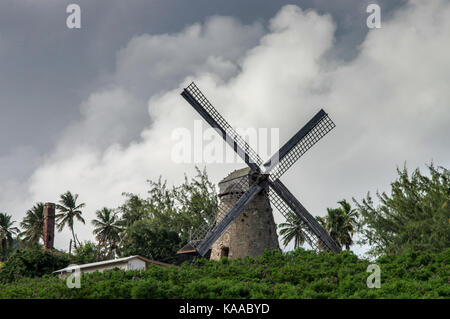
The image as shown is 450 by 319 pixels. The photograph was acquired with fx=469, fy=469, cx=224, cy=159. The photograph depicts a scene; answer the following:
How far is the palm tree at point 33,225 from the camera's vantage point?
56.4 meters

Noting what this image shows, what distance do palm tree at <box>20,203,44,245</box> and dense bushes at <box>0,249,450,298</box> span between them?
41.6 metres

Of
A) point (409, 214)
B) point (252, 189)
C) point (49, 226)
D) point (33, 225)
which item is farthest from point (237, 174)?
point (33, 225)

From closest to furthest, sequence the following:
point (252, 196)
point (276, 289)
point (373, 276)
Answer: point (276, 289) < point (373, 276) < point (252, 196)

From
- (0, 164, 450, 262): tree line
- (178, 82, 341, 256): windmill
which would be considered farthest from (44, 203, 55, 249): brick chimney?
(178, 82, 341, 256): windmill

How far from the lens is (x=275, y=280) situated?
16766mm

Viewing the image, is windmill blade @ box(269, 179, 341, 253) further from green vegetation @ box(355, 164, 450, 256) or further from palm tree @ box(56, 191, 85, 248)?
palm tree @ box(56, 191, 85, 248)

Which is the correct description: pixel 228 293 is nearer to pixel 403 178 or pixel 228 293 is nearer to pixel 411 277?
pixel 411 277

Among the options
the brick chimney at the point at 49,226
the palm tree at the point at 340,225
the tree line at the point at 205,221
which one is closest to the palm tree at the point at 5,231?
the tree line at the point at 205,221

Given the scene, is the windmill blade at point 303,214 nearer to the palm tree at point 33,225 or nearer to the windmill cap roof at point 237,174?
the windmill cap roof at point 237,174

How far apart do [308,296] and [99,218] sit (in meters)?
48.5

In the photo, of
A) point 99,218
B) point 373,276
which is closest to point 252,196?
point 373,276

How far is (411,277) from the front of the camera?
53.9 ft

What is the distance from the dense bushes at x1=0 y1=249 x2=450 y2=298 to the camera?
1352 cm

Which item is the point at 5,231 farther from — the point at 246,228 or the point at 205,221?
the point at 246,228
